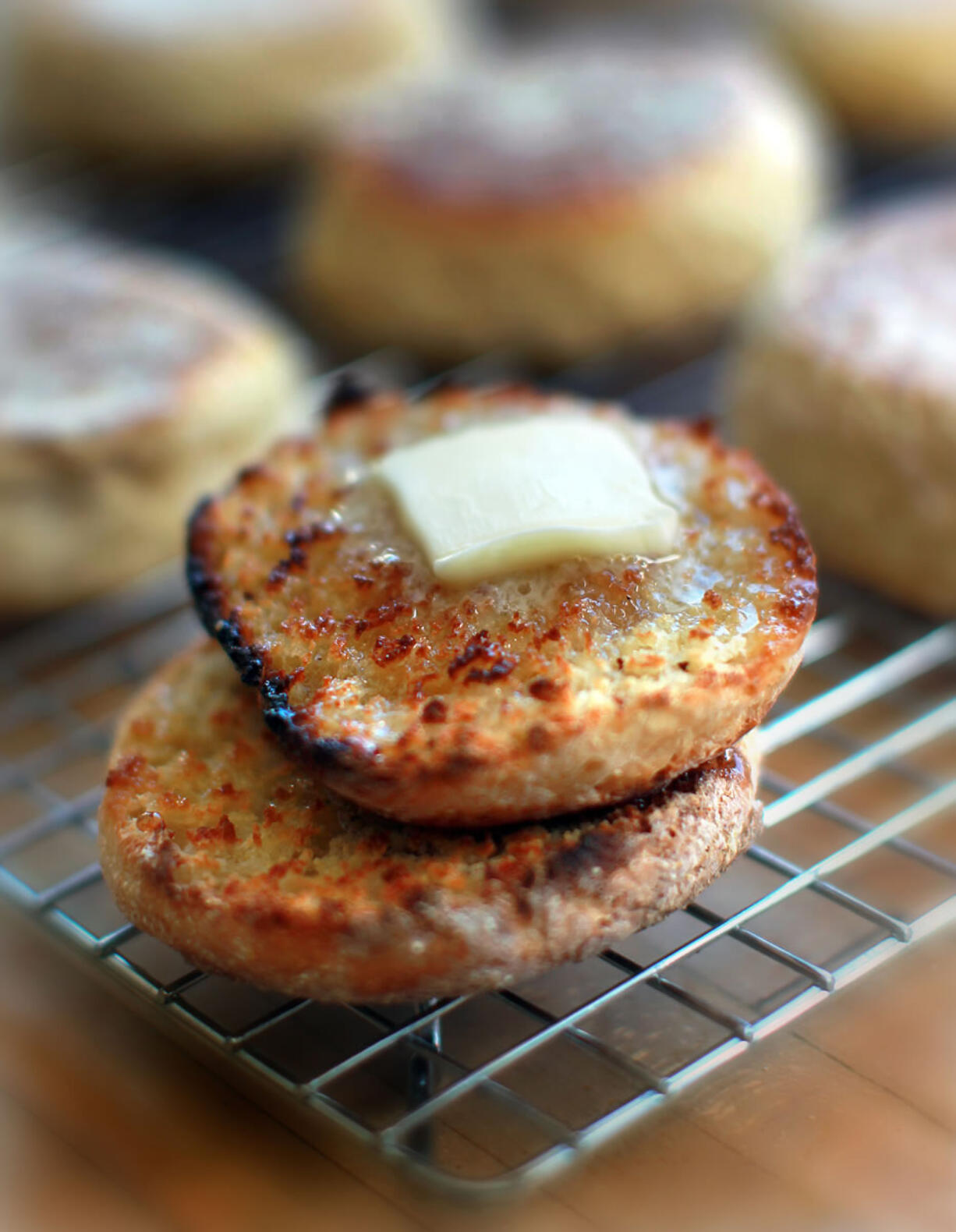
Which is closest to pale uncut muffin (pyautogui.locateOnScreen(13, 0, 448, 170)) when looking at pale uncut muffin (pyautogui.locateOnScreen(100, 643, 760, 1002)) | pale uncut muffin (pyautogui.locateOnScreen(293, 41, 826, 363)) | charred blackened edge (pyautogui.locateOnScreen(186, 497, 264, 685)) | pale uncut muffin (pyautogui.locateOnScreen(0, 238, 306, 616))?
pale uncut muffin (pyautogui.locateOnScreen(293, 41, 826, 363))

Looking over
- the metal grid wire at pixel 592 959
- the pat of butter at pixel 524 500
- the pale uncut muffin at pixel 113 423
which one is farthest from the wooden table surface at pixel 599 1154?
the pale uncut muffin at pixel 113 423

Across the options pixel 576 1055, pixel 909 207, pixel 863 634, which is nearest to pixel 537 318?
pixel 909 207

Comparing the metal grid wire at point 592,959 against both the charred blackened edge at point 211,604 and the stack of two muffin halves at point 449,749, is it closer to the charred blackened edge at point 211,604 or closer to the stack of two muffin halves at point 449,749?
the stack of two muffin halves at point 449,749

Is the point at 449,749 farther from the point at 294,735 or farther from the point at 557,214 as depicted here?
the point at 557,214

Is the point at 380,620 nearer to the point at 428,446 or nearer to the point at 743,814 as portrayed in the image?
the point at 428,446

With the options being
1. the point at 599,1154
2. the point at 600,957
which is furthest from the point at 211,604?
the point at 599,1154

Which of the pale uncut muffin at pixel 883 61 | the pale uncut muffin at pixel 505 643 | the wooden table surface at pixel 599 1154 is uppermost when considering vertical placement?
the pale uncut muffin at pixel 883 61
